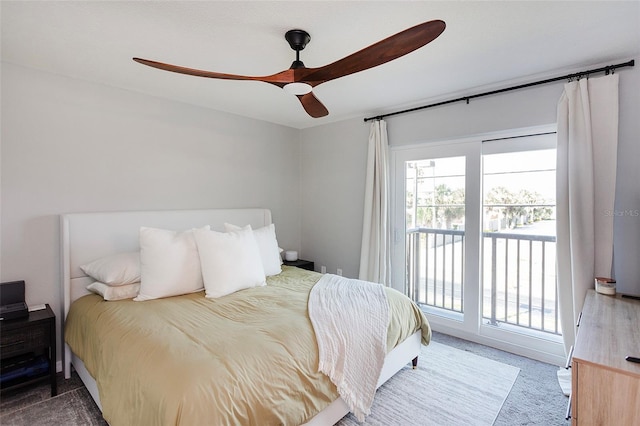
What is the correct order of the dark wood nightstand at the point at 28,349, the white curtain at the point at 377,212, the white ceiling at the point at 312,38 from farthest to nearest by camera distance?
the white curtain at the point at 377,212, the dark wood nightstand at the point at 28,349, the white ceiling at the point at 312,38

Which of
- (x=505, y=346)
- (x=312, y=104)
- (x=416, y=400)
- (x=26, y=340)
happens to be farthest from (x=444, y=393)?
(x=26, y=340)

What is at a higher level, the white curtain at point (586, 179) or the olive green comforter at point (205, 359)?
the white curtain at point (586, 179)

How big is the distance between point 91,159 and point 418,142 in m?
3.23

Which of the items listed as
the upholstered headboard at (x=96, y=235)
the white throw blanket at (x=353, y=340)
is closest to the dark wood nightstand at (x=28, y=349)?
the upholstered headboard at (x=96, y=235)

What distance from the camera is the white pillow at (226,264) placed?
244 cm

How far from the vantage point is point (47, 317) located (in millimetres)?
2176

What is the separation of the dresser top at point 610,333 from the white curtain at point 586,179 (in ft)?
1.18

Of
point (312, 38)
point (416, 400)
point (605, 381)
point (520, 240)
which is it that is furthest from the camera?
point (520, 240)

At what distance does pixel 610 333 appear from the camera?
153 centimetres

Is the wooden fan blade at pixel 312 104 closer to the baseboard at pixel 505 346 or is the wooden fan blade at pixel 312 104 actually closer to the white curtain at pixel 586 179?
the white curtain at pixel 586 179

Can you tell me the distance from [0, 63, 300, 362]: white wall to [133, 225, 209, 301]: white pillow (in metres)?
0.78

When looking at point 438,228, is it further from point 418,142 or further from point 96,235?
point 96,235

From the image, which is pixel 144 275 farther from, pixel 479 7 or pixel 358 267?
pixel 479 7

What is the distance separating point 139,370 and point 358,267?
2.83 metres
